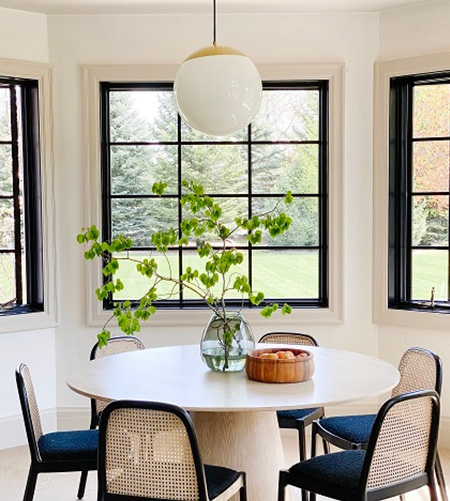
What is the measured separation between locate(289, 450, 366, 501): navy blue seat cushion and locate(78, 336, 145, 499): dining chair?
1204 mm

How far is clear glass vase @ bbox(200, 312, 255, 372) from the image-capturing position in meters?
3.23

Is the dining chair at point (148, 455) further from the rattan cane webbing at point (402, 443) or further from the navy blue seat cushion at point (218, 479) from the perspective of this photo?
the rattan cane webbing at point (402, 443)

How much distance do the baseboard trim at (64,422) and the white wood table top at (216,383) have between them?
1475 millimetres

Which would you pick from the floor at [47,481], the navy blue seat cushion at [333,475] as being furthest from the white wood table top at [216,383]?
the floor at [47,481]

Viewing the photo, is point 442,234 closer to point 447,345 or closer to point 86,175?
point 447,345

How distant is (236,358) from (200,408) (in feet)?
1.89

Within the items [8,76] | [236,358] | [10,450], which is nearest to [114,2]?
[8,76]

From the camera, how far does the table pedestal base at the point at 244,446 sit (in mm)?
3158

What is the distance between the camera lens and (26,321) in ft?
15.8

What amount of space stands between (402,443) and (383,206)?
232 cm

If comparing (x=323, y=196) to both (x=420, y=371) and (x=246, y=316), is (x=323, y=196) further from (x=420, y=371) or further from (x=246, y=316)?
(x=420, y=371)

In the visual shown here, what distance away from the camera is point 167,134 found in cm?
500

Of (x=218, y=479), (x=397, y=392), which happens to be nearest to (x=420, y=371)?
(x=397, y=392)

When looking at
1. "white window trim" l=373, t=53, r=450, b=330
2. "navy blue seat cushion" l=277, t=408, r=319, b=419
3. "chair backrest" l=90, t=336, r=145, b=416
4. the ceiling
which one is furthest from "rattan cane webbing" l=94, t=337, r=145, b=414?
the ceiling
